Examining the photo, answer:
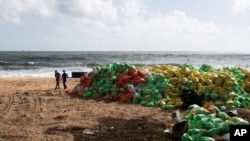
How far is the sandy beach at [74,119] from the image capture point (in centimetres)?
740

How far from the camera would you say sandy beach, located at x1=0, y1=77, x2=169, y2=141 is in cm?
740

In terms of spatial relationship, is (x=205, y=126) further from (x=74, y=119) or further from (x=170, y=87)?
(x=170, y=87)

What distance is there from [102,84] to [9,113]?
3.87 metres

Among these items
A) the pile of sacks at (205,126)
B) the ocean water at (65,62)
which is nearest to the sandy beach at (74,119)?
the pile of sacks at (205,126)

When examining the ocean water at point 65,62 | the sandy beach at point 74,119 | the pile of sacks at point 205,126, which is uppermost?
the pile of sacks at point 205,126

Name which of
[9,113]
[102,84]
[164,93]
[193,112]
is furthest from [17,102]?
[193,112]

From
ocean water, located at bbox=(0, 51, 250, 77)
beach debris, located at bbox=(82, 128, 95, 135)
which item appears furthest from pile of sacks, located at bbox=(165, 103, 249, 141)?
ocean water, located at bbox=(0, 51, 250, 77)

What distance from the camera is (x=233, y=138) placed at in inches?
236

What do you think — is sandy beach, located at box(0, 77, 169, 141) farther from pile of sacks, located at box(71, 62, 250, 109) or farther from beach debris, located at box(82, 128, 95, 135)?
pile of sacks, located at box(71, 62, 250, 109)

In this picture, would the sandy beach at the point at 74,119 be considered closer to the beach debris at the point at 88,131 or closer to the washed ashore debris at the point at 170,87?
the beach debris at the point at 88,131

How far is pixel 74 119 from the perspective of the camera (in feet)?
29.1

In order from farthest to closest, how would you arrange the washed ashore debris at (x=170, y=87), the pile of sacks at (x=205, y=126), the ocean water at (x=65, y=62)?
1. the ocean water at (x=65, y=62)
2. the washed ashore debris at (x=170, y=87)
3. the pile of sacks at (x=205, y=126)

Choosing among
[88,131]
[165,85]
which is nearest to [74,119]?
[88,131]

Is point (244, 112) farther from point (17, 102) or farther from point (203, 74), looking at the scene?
point (17, 102)
